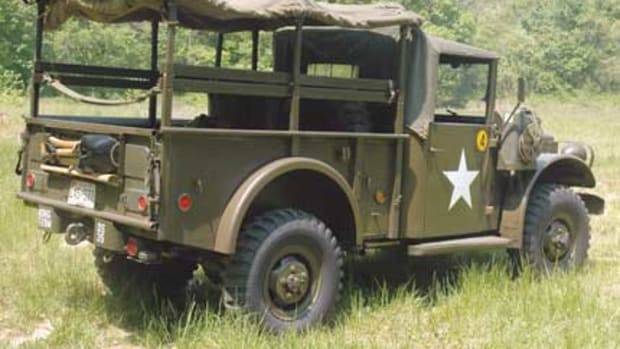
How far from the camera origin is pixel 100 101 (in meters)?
5.73

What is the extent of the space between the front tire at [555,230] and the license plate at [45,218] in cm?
381

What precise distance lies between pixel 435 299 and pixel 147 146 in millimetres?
2711

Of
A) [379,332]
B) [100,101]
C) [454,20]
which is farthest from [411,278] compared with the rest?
[454,20]

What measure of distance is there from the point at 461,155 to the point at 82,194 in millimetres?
2844

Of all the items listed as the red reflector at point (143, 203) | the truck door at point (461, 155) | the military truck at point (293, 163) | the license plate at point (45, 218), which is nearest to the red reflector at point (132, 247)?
the military truck at point (293, 163)

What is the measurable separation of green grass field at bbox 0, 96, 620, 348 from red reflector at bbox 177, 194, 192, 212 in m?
0.72

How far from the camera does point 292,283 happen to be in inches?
232

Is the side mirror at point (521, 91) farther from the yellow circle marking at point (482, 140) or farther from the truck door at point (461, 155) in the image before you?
the yellow circle marking at point (482, 140)

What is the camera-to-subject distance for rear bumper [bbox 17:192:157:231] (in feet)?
17.5

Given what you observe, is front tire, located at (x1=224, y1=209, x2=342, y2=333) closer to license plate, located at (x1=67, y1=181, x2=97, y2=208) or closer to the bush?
license plate, located at (x1=67, y1=181, x2=97, y2=208)

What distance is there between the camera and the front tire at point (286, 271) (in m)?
5.62

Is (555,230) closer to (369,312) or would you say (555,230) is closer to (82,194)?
(369,312)

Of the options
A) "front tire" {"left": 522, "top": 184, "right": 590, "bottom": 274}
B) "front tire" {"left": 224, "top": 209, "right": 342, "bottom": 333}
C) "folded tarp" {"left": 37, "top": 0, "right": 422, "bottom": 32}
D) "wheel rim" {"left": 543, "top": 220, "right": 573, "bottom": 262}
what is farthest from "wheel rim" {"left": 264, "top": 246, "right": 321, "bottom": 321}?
"wheel rim" {"left": 543, "top": 220, "right": 573, "bottom": 262}

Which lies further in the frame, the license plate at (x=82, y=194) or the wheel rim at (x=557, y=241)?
the wheel rim at (x=557, y=241)
